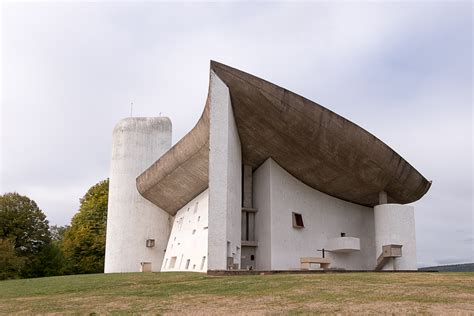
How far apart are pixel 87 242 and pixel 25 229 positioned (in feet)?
20.1

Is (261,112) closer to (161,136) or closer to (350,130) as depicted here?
(350,130)

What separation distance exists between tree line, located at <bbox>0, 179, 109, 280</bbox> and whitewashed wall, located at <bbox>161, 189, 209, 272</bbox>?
9333 millimetres

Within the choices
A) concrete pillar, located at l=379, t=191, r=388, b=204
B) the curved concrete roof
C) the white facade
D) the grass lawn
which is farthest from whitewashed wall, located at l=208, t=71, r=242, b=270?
concrete pillar, located at l=379, t=191, r=388, b=204

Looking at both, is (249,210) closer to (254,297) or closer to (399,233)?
(399,233)

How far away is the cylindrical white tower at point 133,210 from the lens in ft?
107

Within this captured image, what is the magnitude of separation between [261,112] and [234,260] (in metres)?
6.01

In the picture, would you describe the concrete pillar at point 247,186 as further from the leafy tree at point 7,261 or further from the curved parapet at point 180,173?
the leafy tree at point 7,261

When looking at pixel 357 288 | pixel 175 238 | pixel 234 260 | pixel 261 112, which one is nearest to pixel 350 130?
pixel 261 112

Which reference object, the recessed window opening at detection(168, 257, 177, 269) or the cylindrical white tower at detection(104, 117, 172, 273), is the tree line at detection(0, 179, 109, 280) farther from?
the recessed window opening at detection(168, 257, 177, 269)

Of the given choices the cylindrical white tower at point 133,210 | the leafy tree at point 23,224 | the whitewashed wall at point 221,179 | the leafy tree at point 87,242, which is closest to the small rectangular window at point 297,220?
the whitewashed wall at point 221,179

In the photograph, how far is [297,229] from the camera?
24.3 meters

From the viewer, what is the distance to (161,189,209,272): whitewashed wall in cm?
2369

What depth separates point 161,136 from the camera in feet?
114

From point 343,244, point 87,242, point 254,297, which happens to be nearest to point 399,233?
point 343,244
